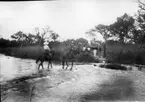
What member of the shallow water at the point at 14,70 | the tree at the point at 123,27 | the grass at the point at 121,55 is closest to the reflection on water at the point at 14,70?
the shallow water at the point at 14,70

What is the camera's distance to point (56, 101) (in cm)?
552

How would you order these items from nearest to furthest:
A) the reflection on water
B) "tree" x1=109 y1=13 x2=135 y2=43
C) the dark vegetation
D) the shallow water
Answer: the shallow water → the reflection on water → the dark vegetation → "tree" x1=109 y1=13 x2=135 y2=43

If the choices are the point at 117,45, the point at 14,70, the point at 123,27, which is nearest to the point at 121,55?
the point at 117,45

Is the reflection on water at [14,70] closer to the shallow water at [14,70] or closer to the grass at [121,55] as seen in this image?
the shallow water at [14,70]

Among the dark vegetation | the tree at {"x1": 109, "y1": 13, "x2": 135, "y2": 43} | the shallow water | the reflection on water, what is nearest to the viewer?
the shallow water

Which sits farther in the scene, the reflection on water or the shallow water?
the reflection on water

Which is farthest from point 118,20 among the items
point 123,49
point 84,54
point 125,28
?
point 84,54

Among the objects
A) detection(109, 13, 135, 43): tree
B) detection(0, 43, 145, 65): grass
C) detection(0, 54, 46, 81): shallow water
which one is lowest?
detection(0, 54, 46, 81): shallow water

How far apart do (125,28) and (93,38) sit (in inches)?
862

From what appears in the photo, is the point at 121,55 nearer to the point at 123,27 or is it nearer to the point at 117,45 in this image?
the point at 117,45

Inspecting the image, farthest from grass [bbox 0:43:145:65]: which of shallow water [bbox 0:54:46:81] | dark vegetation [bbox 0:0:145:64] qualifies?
shallow water [bbox 0:54:46:81]

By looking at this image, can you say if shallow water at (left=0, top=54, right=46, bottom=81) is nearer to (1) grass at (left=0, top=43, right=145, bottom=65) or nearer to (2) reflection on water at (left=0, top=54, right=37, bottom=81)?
(2) reflection on water at (left=0, top=54, right=37, bottom=81)

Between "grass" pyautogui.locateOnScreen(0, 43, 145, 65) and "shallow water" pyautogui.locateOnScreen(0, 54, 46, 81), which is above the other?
A: "grass" pyautogui.locateOnScreen(0, 43, 145, 65)

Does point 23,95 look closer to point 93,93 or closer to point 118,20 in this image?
point 93,93
